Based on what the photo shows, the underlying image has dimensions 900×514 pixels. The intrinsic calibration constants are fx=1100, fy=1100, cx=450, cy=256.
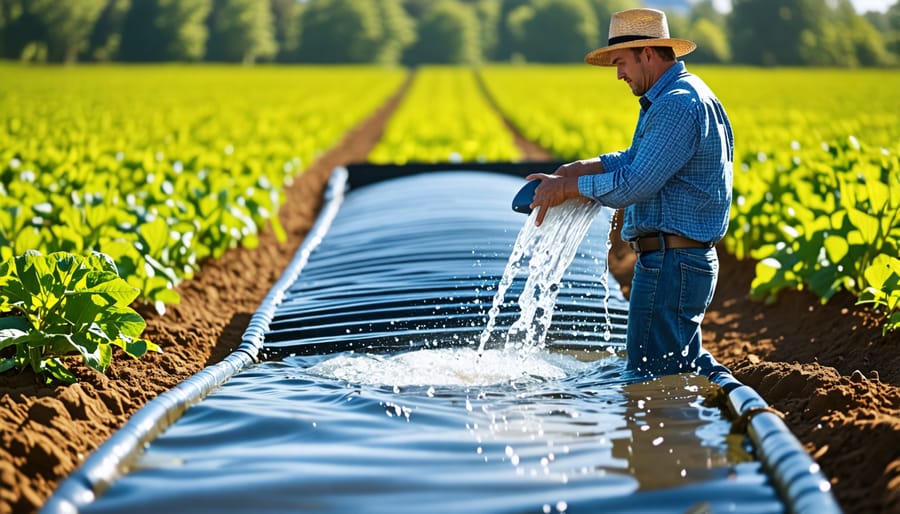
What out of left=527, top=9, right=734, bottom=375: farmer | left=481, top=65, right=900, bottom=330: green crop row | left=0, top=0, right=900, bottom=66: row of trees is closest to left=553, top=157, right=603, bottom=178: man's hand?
left=527, top=9, right=734, bottom=375: farmer

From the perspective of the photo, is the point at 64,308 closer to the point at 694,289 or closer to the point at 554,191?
the point at 554,191

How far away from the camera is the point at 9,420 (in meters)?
3.66

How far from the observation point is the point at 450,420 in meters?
3.86

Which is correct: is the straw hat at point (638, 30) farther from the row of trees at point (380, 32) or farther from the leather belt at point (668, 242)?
the row of trees at point (380, 32)

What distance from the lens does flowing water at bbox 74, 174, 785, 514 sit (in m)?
3.05

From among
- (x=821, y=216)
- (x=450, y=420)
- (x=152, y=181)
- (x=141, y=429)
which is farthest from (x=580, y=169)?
(x=152, y=181)

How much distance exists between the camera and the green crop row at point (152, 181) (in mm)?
6125

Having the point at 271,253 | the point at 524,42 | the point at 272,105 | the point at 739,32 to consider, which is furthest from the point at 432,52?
the point at 271,253

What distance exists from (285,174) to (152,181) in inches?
183

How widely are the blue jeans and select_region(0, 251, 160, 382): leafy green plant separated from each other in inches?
76.6

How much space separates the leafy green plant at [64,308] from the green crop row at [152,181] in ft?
0.63

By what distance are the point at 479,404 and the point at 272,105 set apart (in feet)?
86.1

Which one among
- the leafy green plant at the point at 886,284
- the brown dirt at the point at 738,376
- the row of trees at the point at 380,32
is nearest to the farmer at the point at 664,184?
the brown dirt at the point at 738,376

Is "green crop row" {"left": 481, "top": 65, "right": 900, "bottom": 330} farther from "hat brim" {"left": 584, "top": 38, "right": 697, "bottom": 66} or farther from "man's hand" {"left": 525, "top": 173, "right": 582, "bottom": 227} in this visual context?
"man's hand" {"left": 525, "top": 173, "right": 582, "bottom": 227}
